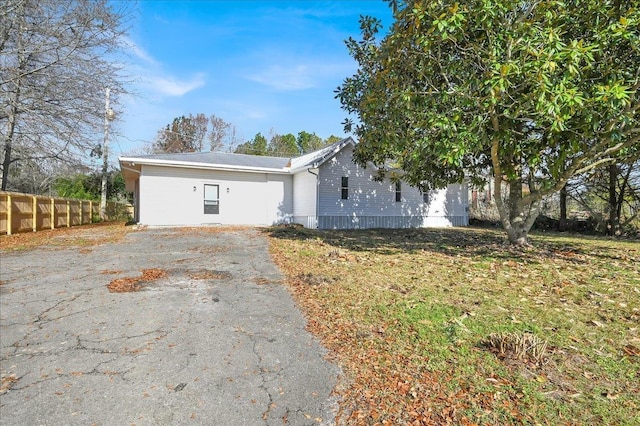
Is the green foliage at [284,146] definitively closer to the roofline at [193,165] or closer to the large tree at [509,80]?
the roofline at [193,165]

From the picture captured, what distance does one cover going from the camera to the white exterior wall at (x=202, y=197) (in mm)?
15028

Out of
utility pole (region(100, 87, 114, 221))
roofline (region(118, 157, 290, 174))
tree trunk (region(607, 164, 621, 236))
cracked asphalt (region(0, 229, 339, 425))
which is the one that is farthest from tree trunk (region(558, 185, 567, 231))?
utility pole (region(100, 87, 114, 221))

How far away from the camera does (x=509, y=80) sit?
5.76 metres

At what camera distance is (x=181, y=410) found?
2494 mm

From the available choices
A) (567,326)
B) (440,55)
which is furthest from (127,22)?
(567,326)

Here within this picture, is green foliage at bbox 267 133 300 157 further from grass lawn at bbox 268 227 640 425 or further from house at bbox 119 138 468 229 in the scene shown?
grass lawn at bbox 268 227 640 425

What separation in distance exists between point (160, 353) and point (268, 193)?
564 inches

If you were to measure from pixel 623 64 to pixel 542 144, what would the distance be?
1788 mm

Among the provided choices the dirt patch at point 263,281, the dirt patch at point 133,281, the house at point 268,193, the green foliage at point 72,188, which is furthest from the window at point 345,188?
the green foliage at point 72,188

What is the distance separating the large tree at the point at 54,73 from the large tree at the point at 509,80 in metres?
10.6

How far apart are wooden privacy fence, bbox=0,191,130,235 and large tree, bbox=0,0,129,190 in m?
1.99

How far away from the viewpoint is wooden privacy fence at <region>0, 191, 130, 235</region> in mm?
11305

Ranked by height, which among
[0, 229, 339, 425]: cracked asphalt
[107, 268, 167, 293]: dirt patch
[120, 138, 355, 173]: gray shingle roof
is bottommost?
[0, 229, 339, 425]: cracked asphalt

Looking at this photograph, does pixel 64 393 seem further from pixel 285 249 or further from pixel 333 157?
pixel 333 157
